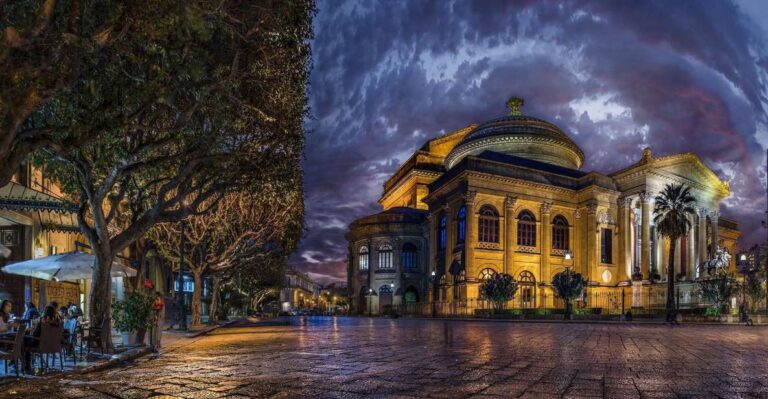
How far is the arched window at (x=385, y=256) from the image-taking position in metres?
59.7

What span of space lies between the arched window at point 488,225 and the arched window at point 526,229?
243 cm

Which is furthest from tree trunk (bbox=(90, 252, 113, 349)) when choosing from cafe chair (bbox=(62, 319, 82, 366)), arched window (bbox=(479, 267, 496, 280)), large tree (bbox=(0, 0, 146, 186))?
arched window (bbox=(479, 267, 496, 280))

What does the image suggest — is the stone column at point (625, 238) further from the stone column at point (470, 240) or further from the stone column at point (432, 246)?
the stone column at point (432, 246)

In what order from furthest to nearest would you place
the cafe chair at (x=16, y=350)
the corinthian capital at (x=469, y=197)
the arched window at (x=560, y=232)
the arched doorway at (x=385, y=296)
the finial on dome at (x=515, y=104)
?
the finial on dome at (x=515, y=104)
the arched doorway at (x=385, y=296)
the arched window at (x=560, y=232)
the corinthian capital at (x=469, y=197)
the cafe chair at (x=16, y=350)

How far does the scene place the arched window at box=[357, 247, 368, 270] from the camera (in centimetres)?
6175

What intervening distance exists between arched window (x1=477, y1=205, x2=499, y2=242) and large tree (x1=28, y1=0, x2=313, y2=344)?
3269cm

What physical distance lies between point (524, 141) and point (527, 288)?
1968 centimetres

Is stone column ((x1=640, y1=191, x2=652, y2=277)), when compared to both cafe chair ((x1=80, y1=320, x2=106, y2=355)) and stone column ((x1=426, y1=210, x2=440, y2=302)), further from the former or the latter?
cafe chair ((x1=80, y1=320, x2=106, y2=355))

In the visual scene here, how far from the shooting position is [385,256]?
60062mm

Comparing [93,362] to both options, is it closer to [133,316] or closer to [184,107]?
Result: [133,316]

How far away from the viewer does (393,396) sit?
6.98 metres

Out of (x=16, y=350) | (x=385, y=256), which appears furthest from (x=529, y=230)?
(x=16, y=350)

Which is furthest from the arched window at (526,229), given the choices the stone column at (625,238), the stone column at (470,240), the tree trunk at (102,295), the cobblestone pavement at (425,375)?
the tree trunk at (102,295)

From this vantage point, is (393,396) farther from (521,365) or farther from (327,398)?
(521,365)
